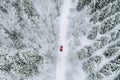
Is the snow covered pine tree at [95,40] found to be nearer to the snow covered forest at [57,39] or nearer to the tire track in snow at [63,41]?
the snow covered forest at [57,39]

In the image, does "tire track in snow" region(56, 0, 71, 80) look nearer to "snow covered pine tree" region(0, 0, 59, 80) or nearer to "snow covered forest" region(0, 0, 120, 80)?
"snow covered forest" region(0, 0, 120, 80)

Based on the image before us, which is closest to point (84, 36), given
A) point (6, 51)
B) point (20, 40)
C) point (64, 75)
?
point (64, 75)

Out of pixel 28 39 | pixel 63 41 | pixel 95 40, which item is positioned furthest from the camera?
pixel 63 41

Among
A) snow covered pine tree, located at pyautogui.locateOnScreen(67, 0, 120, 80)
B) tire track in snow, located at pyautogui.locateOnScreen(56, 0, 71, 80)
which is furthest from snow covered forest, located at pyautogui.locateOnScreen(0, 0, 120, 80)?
tire track in snow, located at pyautogui.locateOnScreen(56, 0, 71, 80)

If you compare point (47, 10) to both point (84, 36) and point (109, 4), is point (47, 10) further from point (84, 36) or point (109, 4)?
point (109, 4)

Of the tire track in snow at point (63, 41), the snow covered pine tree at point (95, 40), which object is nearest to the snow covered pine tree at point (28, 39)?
the tire track in snow at point (63, 41)

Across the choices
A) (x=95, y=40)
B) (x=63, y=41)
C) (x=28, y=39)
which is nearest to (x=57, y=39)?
(x=63, y=41)

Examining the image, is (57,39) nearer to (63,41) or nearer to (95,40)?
(63,41)
